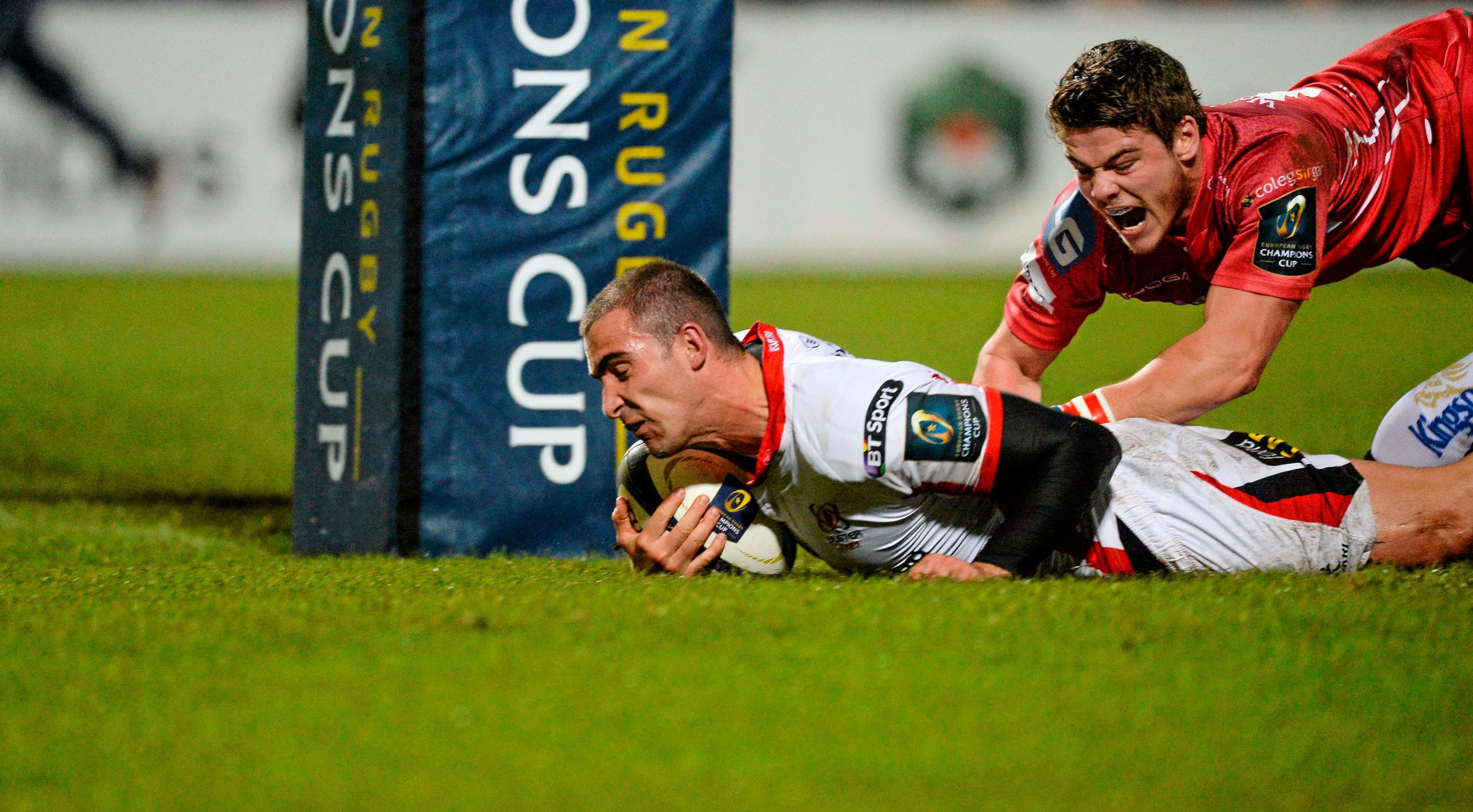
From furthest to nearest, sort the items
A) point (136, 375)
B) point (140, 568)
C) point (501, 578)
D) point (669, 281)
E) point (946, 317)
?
point (946, 317) < point (136, 375) < point (140, 568) < point (501, 578) < point (669, 281)

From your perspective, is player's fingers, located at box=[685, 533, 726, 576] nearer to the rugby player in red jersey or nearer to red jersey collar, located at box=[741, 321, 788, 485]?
red jersey collar, located at box=[741, 321, 788, 485]

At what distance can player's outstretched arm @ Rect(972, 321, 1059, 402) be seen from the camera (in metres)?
4.15

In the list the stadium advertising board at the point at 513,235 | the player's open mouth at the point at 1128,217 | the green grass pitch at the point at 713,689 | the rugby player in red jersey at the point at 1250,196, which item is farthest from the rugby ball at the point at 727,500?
the player's open mouth at the point at 1128,217

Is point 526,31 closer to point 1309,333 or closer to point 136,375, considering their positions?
point 136,375

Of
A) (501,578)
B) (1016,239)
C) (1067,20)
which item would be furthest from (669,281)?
(1067,20)

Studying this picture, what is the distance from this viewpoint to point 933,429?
2.83 meters

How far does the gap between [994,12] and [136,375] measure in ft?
48.6

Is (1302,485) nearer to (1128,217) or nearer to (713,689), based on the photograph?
(1128,217)

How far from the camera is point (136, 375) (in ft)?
32.7

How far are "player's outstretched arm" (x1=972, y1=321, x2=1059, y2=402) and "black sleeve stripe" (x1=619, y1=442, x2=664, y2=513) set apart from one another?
45.3 inches

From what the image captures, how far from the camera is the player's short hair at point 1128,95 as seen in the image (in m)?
3.30

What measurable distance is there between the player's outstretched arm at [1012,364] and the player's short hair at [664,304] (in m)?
1.28

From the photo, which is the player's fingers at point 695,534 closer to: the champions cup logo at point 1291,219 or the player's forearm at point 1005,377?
the player's forearm at point 1005,377

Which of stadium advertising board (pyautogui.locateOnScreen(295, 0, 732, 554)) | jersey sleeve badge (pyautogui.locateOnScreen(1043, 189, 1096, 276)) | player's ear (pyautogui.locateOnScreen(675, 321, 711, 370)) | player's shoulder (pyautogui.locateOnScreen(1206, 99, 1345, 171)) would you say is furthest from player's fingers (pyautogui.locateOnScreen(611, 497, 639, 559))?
player's shoulder (pyautogui.locateOnScreen(1206, 99, 1345, 171))
